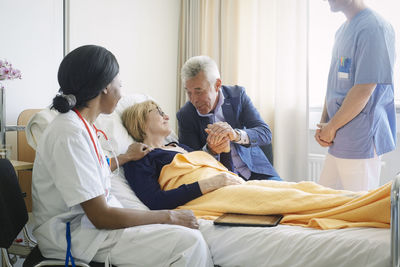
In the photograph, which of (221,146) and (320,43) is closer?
(221,146)

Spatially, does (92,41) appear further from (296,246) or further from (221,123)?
(296,246)

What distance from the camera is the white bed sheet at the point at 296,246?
118 centimetres

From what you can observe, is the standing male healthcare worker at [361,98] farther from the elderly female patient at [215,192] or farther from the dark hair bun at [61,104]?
the dark hair bun at [61,104]

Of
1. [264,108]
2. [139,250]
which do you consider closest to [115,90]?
[139,250]

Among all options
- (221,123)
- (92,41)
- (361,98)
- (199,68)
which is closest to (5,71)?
(92,41)

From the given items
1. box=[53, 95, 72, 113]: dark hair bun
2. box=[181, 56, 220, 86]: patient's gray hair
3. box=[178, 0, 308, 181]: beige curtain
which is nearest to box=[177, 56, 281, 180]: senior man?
box=[181, 56, 220, 86]: patient's gray hair

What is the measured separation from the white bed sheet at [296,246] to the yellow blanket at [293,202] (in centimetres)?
6

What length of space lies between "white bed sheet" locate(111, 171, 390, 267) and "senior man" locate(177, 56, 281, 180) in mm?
698

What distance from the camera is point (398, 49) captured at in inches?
112

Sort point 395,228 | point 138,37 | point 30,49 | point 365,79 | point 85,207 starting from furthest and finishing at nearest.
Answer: point 138,37
point 30,49
point 365,79
point 85,207
point 395,228

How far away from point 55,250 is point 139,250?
284 millimetres

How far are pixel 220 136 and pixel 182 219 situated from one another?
0.72 metres

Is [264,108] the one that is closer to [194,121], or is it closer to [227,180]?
[194,121]

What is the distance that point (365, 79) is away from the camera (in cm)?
188
